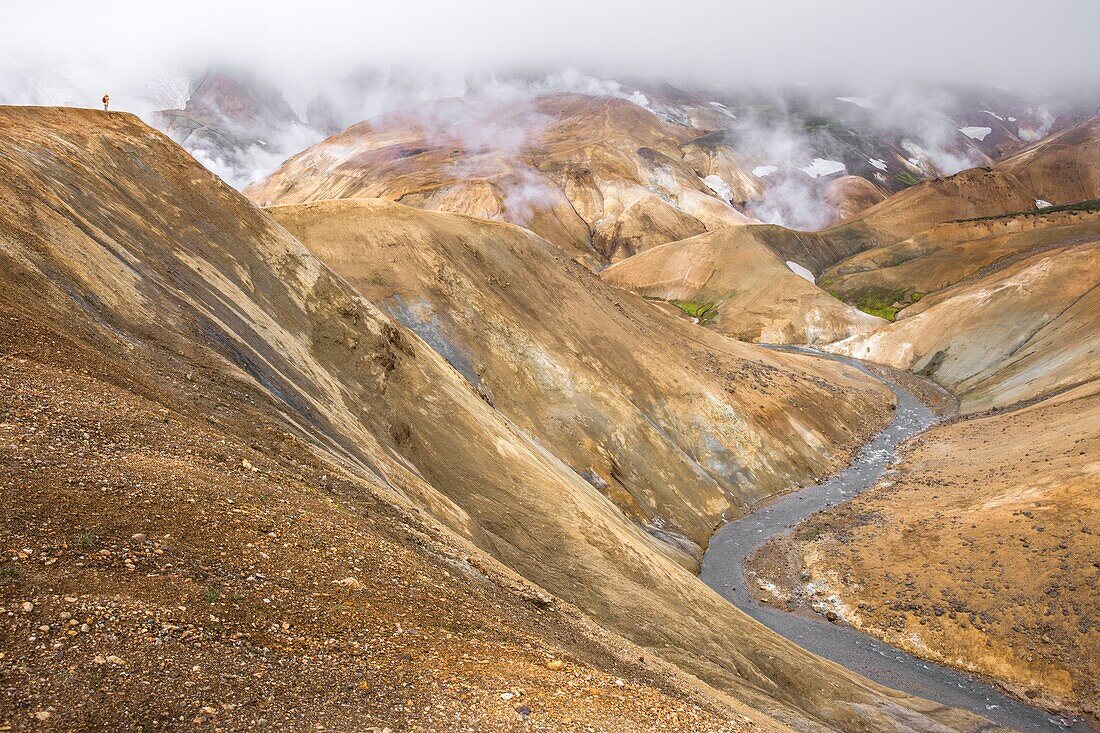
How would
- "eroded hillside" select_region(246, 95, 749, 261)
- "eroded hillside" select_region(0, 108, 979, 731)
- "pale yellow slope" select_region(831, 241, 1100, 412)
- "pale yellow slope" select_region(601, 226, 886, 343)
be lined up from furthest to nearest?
"eroded hillside" select_region(246, 95, 749, 261) → "pale yellow slope" select_region(601, 226, 886, 343) → "pale yellow slope" select_region(831, 241, 1100, 412) → "eroded hillside" select_region(0, 108, 979, 731)

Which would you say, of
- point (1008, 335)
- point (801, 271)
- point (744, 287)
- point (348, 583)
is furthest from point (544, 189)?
point (348, 583)

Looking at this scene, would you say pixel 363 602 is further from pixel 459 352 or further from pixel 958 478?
pixel 958 478

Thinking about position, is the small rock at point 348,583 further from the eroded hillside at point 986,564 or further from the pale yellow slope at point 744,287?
the pale yellow slope at point 744,287

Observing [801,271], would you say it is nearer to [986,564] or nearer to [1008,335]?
[1008,335]

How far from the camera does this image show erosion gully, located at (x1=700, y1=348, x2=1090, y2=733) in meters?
32.3

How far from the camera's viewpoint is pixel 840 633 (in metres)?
38.5

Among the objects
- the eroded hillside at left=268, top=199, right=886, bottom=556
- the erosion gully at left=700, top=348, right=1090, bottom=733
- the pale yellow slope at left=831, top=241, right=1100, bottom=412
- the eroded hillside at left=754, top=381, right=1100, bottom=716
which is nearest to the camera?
the erosion gully at left=700, top=348, right=1090, bottom=733

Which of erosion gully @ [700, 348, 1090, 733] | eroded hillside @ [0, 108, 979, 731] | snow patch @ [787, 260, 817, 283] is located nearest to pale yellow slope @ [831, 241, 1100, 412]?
erosion gully @ [700, 348, 1090, 733]

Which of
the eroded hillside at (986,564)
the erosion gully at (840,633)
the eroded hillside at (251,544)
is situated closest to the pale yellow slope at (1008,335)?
the eroded hillside at (986,564)

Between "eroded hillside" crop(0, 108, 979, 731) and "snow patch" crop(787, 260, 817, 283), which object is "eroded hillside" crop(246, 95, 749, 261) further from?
"eroded hillside" crop(0, 108, 979, 731)

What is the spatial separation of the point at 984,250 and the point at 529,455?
133 m

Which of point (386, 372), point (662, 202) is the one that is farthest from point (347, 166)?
point (386, 372)

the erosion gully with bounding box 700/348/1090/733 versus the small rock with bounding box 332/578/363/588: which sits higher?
the small rock with bounding box 332/578/363/588

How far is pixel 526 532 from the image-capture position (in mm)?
27781
